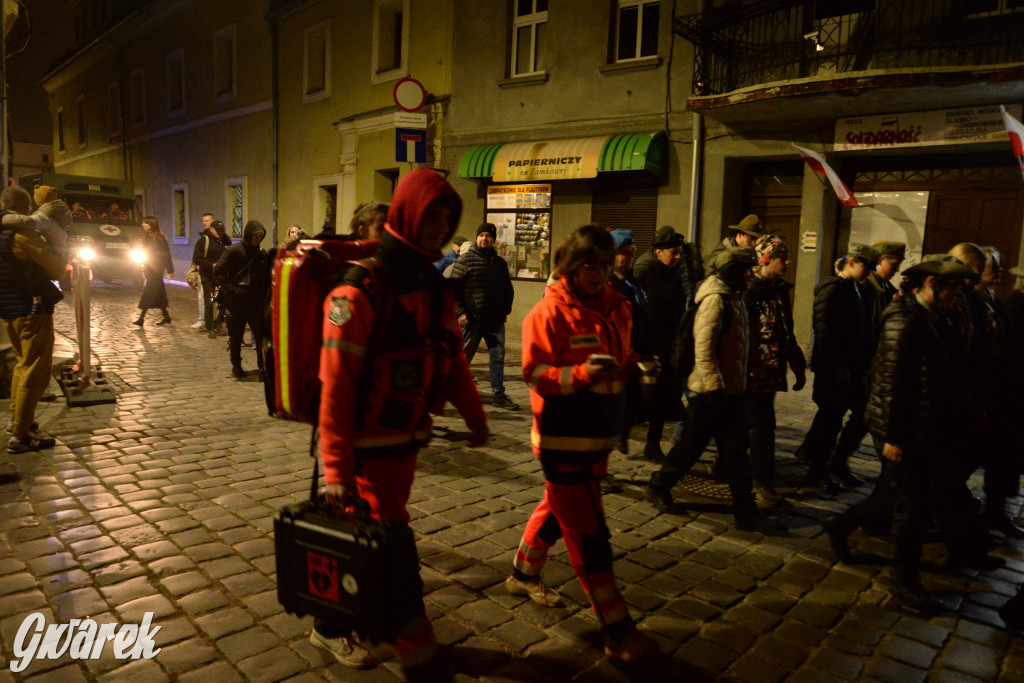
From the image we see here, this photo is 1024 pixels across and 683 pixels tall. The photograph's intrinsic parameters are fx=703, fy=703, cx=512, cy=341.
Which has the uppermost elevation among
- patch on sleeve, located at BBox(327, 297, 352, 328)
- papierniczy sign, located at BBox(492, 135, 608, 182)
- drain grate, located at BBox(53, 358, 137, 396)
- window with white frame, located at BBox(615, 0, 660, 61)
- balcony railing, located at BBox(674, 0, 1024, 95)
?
window with white frame, located at BBox(615, 0, 660, 61)

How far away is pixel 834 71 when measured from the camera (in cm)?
1090

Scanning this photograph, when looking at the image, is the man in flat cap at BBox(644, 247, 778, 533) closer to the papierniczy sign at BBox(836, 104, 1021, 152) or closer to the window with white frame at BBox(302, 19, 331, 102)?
the papierniczy sign at BBox(836, 104, 1021, 152)

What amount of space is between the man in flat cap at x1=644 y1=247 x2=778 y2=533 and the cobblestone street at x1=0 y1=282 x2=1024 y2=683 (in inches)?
13.0

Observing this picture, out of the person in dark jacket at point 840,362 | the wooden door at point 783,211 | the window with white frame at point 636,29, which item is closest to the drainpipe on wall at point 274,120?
the window with white frame at point 636,29

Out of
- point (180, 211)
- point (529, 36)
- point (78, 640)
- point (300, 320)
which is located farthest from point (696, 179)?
point (180, 211)

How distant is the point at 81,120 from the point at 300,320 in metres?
43.2

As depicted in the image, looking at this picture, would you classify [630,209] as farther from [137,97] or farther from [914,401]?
[137,97]

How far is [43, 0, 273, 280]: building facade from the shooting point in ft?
74.8

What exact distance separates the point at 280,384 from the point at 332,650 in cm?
129

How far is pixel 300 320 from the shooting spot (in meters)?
2.43

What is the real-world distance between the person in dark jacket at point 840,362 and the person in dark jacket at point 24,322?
20.7ft

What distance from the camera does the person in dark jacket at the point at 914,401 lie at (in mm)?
3650

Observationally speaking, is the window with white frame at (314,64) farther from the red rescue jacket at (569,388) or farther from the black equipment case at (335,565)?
the black equipment case at (335,565)

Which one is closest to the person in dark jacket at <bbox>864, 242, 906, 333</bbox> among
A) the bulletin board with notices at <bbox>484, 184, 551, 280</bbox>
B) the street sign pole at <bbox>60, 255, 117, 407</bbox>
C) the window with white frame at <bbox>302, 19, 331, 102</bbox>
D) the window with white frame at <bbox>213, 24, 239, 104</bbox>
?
the street sign pole at <bbox>60, 255, 117, 407</bbox>
